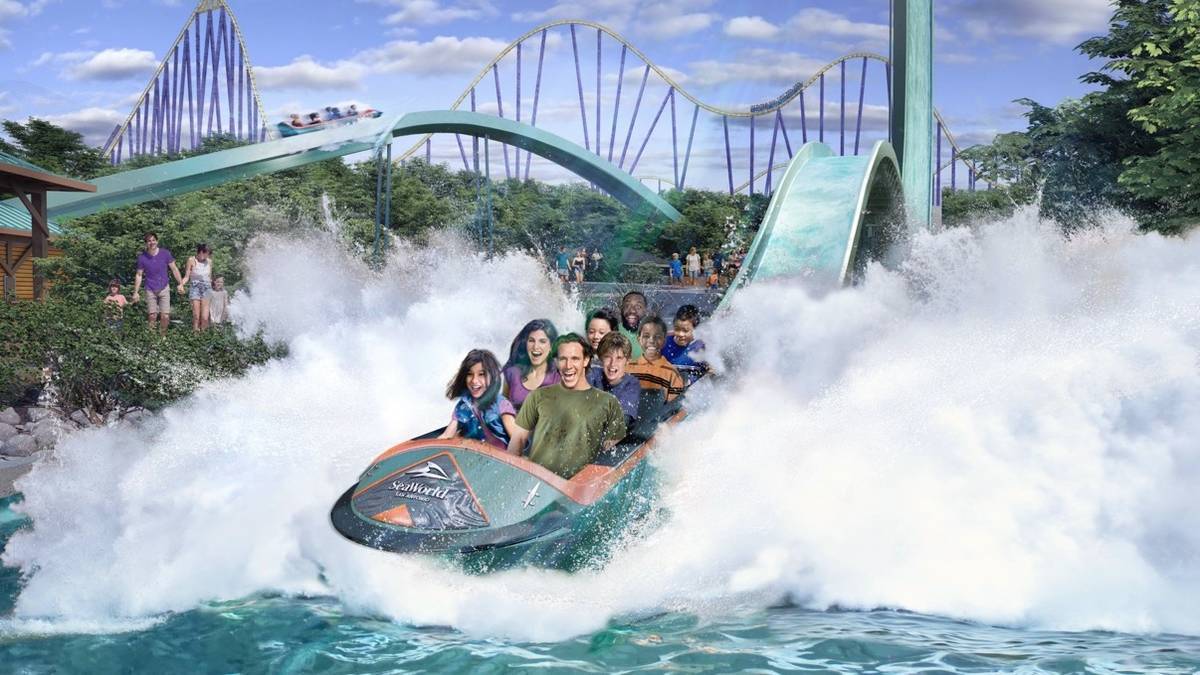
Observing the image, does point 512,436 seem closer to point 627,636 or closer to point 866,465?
point 627,636

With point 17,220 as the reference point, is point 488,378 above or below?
below

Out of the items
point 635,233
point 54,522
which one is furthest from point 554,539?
point 635,233

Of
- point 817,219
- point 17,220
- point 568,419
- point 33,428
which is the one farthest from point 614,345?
point 17,220

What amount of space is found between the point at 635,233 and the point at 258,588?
2888cm

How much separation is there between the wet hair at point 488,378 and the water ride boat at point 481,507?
0.92 feet

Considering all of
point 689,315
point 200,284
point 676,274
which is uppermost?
point 676,274

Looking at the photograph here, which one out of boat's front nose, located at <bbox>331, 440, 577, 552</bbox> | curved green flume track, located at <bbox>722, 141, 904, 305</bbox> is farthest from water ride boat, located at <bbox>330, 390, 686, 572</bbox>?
curved green flume track, located at <bbox>722, 141, 904, 305</bbox>

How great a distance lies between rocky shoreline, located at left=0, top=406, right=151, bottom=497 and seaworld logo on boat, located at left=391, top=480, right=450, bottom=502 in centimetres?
428

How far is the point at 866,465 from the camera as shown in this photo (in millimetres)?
5051

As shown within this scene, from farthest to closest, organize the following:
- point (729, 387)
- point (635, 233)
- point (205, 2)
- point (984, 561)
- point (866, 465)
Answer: point (205, 2), point (635, 233), point (729, 387), point (866, 465), point (984, 561)

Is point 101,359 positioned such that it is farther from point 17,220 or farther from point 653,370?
point 17,220

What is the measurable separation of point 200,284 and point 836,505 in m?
8.35

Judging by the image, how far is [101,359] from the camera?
29.1 ft

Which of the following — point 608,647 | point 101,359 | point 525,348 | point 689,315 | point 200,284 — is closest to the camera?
point 608,647
